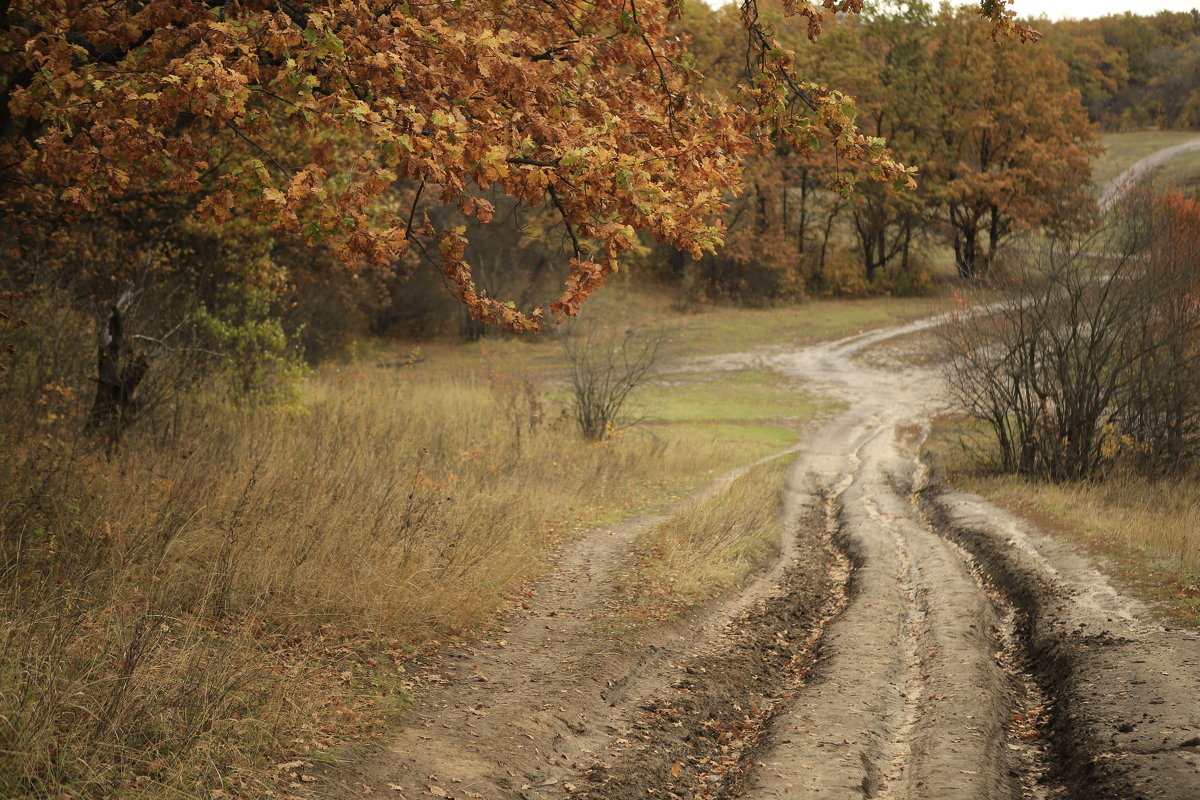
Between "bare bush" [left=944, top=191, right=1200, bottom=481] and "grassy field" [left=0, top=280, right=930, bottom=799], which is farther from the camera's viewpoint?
"bare bush" [left=944, top=191, right=1200, bottom=481]

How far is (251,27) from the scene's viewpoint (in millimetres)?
5574

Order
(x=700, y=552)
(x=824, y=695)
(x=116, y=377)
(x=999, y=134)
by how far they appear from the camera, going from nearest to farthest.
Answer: (x=824, y=695) < (x=116, y=377) < (x=700, y=552) < (x=999, y=134)

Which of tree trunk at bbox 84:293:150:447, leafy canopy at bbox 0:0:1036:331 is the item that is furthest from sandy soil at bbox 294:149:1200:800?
tree trunk at bbox 84:293:150:447

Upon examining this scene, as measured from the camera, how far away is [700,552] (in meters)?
10.9

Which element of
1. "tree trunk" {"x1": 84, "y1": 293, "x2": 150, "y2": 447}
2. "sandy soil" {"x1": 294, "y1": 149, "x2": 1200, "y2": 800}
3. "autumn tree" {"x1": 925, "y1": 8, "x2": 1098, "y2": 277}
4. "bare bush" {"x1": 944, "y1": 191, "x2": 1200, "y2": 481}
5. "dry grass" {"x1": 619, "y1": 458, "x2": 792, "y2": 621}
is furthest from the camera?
"autumn tree" {"x1": 925, "y1": 8, "x2": 1098, "y2": 277}

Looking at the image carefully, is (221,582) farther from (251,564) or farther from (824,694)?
(824,694)

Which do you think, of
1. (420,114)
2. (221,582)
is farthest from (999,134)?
(221,582)

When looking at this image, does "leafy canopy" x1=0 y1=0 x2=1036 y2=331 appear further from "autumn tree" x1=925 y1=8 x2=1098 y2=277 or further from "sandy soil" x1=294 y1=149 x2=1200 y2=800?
"autumn tree" x1=925 y1=8 x2=1098 y2=277

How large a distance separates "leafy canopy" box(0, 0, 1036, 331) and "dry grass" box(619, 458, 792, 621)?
13.2ft

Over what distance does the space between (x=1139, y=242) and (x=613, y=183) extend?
1353 centimetres

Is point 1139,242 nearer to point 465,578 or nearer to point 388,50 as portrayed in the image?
point 465,578

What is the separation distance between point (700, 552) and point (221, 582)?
18.3 ft

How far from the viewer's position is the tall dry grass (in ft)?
15.4

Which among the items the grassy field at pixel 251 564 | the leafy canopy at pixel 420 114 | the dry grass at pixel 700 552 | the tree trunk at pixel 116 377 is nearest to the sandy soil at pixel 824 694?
the dry grass at pixel 700 552
